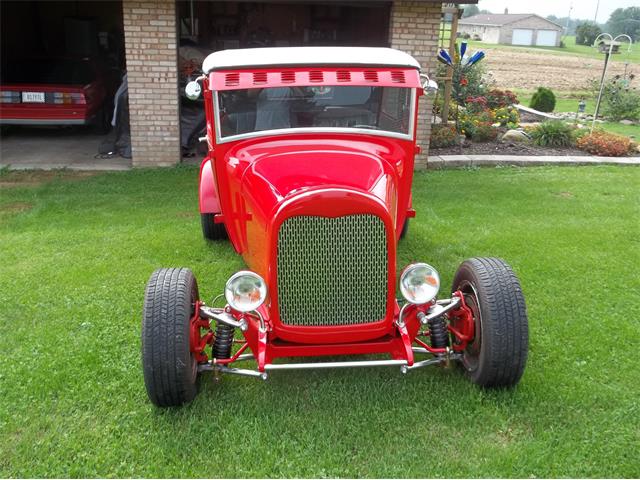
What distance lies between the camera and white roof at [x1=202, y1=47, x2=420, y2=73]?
3795 mm

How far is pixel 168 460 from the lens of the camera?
283 cm

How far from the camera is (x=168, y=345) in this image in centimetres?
296

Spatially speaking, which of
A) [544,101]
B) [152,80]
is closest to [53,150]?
[152,80]

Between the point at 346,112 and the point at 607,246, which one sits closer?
the point at 346,112

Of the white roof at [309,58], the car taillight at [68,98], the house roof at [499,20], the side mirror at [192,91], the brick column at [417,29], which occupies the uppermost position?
the house roof at [499,20]

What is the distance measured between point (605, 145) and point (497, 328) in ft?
25.0

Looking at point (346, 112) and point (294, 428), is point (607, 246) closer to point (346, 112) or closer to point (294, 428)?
point (346, 112)

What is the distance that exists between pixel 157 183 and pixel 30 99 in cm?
354

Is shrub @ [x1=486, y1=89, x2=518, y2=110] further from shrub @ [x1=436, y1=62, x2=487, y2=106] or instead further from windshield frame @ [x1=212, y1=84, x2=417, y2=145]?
windshield frame @ [x1=212, y1=84, x2=417, y2=145]

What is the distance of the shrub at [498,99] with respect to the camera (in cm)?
1223

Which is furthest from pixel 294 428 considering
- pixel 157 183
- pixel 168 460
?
pixel 157 183

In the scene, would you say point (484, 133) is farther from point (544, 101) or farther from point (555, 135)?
point (544, 101)

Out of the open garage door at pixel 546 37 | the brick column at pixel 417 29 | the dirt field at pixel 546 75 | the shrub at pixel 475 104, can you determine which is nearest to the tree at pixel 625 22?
the open garage door at pixel 546 37

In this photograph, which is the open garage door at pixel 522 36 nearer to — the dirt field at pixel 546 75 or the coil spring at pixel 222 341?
the dirt field at pixel 546 75
